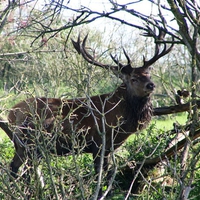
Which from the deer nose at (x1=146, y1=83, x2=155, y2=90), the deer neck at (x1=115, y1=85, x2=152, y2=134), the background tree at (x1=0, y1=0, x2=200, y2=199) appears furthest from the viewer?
Answer: the deer neck at (x1=115, y1=85, x2=152, y2=134)

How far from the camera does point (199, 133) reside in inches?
282

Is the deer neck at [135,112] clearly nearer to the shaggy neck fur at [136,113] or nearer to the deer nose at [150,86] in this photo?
the shaggy neck fur at [136,113]

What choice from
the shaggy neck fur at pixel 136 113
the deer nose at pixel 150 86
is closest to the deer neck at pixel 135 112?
the shaggy neck fur at pixel 136 113

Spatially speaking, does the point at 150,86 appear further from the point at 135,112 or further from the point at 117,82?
the point at 117,82

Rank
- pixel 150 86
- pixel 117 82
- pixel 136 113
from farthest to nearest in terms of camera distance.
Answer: pixel 136 113
pixel 150 86
pixel 117 82

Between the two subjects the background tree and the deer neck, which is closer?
the background tree

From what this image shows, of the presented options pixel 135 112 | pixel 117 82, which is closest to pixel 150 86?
pixel 135 112

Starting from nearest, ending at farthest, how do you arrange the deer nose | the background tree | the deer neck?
the background tree
the deer nose
the deer neck

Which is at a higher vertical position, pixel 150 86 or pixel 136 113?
pixel 150 86

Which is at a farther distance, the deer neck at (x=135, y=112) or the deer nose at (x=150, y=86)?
the deer neck at (x=135, y=112)

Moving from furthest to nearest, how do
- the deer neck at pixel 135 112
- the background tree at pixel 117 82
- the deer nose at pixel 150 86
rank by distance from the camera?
the deer neck at pixel 135 112, the deer nose at pixel 150 86, the background tree at pixel 117 82

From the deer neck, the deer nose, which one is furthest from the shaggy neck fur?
the deer nose

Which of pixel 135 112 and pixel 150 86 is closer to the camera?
pixel 150 86

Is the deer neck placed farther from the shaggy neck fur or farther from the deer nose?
the deer nose
